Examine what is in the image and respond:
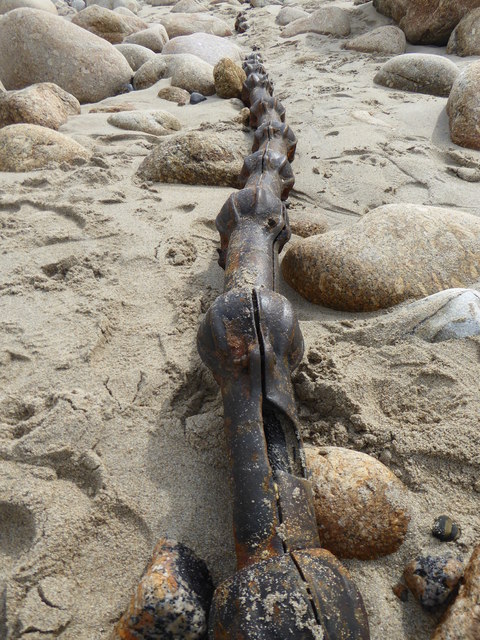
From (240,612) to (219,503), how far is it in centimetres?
48

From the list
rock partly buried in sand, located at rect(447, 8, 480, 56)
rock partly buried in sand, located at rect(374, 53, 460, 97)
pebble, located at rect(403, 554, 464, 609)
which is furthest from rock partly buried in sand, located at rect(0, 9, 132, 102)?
pebble, located at rect(403, 554, 464, 609)

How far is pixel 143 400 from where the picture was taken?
1.96 m

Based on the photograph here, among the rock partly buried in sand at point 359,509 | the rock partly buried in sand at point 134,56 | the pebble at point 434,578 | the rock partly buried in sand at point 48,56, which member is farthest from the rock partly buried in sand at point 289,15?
the pebble at point 434,578

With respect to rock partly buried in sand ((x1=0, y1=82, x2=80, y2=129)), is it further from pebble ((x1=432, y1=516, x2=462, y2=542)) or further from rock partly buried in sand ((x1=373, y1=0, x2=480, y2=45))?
rock partly buried in sand ((x1=373, y1=0, x2=480, y2=45))

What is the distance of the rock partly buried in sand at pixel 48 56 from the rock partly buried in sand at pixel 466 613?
649 centimetres

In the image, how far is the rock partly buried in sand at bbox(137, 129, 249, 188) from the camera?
370 centimetres

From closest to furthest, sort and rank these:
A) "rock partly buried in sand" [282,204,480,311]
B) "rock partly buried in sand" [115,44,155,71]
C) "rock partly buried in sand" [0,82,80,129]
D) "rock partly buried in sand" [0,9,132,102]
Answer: "rock partly buried in sand" [282,204,480,311] → "rock partly buried in sand" [0,82,80,129] → "rock partly buried in sand" [0,9,132,102] → "rock partly buried in sand" [115,44,155,71]

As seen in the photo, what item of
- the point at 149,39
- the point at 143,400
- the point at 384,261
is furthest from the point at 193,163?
the point at 149,39

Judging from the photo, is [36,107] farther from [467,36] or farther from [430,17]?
[430,17]

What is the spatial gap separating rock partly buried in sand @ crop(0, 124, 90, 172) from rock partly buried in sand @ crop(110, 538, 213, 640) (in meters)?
3.36

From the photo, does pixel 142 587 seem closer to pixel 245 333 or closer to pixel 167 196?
pixel 245 333

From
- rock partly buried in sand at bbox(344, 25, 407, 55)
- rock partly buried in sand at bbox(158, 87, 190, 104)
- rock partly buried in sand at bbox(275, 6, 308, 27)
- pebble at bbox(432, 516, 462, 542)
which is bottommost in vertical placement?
rock partly buried in sand at bbox(158, 87, 190, 104)

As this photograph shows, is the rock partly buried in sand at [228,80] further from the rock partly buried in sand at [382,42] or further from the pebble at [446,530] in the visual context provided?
the pebble at [446,530]

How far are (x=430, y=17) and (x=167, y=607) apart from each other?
831 centimetres
